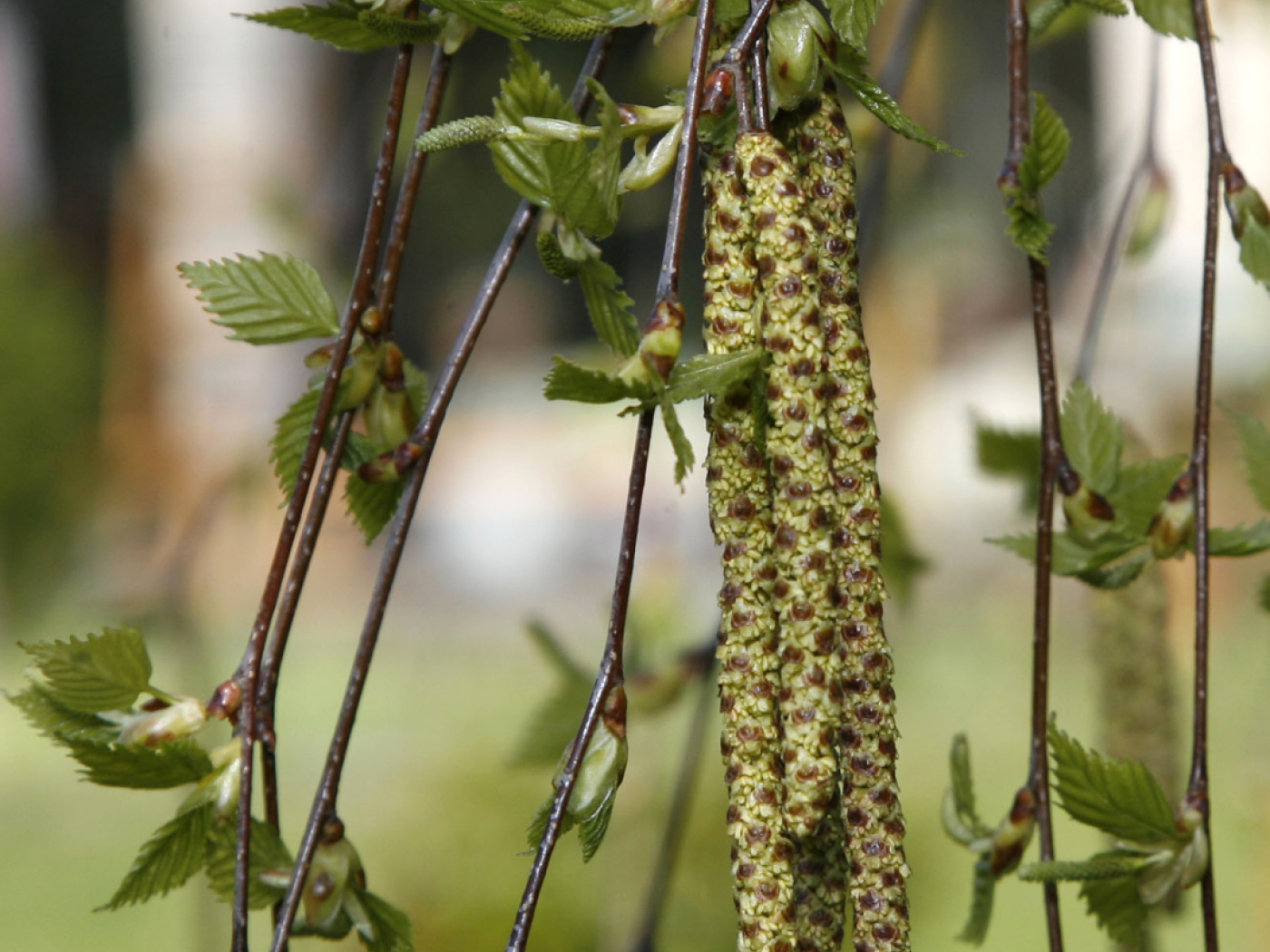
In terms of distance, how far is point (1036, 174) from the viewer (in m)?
0.39

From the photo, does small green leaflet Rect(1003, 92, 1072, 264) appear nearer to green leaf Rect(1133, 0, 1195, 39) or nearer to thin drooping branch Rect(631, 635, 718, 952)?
green leaf Rect(1133, 0, 1195, 39)

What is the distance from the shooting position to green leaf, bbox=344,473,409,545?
0.38 meters

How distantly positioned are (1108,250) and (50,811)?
2.10 meters

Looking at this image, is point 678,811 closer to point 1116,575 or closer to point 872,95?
point 1116,575

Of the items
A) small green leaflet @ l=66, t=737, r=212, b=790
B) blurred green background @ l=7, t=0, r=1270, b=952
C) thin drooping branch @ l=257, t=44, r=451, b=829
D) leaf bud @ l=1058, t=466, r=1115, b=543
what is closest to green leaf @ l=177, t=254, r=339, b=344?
thin drooping branch @ l=257, t=44, r=451, b=829

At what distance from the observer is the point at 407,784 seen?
6.04ft

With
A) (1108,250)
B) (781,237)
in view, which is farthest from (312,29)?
(1108,250)

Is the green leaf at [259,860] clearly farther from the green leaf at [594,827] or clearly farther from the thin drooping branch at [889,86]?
the thin drooping branch at [889,86]

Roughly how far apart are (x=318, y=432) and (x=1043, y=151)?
0.24 meters

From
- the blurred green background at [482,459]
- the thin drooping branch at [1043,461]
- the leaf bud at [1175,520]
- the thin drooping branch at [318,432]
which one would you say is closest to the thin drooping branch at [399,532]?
the thin drooping branch at [318,432]

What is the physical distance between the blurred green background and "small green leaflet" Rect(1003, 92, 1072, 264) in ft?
2.43

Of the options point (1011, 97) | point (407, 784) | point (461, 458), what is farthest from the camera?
A: point (461, 458)

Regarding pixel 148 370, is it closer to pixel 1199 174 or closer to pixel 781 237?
pixel 1199 174

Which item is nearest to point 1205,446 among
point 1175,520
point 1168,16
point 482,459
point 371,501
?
point 1175,520
